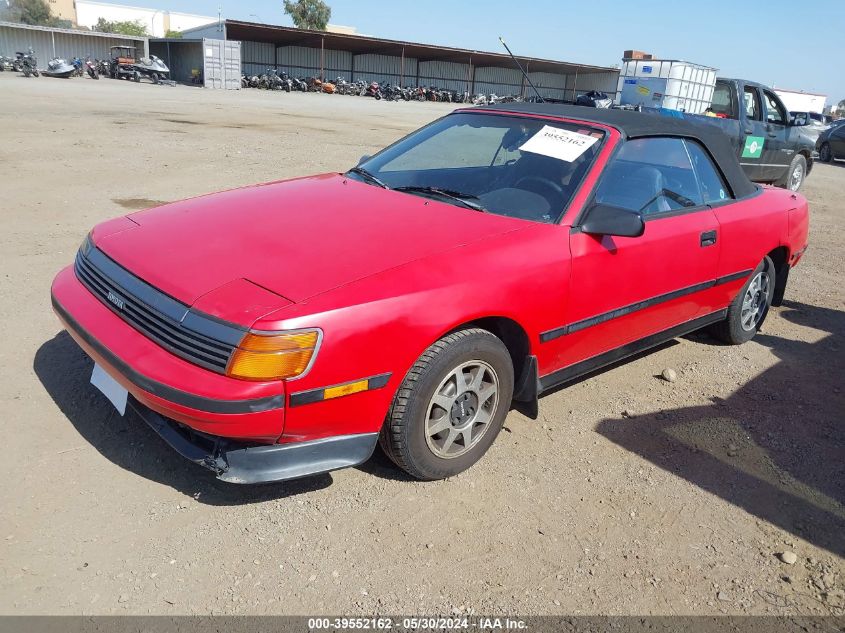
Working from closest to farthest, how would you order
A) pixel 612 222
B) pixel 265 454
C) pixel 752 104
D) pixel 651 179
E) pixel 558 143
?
pixel 265 454 < pixel 612 222 < pixel 558 143 < pixel 651 179 < pixel 752 104

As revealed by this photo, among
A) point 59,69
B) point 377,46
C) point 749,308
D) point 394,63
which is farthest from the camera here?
point 394,63

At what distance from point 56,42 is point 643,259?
52150 mm

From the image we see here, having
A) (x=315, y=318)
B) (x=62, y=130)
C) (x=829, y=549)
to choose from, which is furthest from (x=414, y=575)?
(x=62, y=130)

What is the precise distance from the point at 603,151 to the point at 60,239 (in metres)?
4.83

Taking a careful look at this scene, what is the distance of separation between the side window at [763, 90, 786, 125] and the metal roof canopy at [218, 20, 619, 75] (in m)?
34.8

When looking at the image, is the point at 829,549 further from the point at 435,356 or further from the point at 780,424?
the point at 435,356

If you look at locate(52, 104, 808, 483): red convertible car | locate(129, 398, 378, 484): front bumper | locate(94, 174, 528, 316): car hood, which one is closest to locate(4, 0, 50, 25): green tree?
locate(94, 174, 528, 316): car hood

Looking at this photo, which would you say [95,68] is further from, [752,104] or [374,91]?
[752,104]

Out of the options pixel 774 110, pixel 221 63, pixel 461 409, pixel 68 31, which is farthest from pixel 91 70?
pixel 461 409

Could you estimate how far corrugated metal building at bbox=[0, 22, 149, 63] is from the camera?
141 ft

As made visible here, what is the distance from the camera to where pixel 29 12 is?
80000 millimetres

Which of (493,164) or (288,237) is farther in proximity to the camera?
(493,164)

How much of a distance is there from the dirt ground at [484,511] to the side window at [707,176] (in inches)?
44.6

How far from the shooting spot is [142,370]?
7.77 ft
